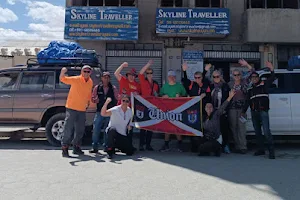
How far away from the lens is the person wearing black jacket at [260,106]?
6.72m

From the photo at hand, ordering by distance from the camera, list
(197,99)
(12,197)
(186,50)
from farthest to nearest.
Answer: (186,50), (197,99), (12,197)

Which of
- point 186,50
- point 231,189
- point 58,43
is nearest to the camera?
point 231,189

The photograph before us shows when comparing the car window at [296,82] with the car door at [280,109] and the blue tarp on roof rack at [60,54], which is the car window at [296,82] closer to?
the car door at [280,109]

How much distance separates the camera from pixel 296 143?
850cm

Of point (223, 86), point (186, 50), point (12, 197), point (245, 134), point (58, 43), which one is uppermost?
point (186, 50)

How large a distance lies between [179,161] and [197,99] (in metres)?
1.65

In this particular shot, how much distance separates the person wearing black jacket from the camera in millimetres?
6719

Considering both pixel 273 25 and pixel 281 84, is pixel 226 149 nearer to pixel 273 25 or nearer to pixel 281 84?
pixel 281 84

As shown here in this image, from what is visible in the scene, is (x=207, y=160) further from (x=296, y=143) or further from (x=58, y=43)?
(x=58, y=43)

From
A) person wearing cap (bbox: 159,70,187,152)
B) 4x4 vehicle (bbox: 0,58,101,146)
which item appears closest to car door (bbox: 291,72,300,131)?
person wearing cap (bbox: 159,70,187,152)

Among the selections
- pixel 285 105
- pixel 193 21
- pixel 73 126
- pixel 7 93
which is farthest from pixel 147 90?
pixel 193 21

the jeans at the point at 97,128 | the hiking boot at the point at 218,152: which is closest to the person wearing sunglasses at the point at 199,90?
the hiking boot at the point at 218,152

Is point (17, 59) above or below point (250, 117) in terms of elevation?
above

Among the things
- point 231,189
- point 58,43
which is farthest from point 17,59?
point 231,189
